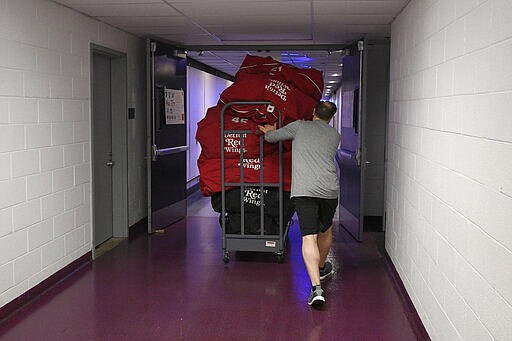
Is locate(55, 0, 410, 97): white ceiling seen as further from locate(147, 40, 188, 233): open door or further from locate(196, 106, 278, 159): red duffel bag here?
locate(196, 106, 278, 159): red duffel bag

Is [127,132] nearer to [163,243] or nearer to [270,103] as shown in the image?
[163,243]

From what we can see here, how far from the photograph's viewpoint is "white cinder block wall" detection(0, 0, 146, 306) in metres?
3.96

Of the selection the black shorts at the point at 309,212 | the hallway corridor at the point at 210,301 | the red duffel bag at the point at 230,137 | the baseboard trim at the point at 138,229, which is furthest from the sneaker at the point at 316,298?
the baseboard trim at the point at 138,229

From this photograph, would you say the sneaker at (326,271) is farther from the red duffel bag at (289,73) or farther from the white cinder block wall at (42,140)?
the white cinder block wall at (42,140)

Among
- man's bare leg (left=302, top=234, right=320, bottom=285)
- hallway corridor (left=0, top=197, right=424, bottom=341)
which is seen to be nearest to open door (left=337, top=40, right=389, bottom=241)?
hallway corridor (left=0, top=197, right=424, bottom=341)

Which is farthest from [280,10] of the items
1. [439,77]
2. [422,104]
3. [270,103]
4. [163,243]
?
→ [163,243]

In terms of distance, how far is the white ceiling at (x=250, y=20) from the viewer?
15.2ft

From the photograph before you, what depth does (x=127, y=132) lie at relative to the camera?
20.6 feet

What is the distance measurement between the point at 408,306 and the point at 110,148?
11.5 ft

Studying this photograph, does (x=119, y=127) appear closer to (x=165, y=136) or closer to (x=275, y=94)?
(x=165, y=136)

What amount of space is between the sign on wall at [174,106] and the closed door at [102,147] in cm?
79

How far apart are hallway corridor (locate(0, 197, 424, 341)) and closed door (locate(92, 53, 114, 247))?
35 centimetres

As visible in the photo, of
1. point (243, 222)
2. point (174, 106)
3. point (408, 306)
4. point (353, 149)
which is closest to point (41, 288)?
point (243, 222)

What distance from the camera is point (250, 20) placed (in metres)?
5.46
